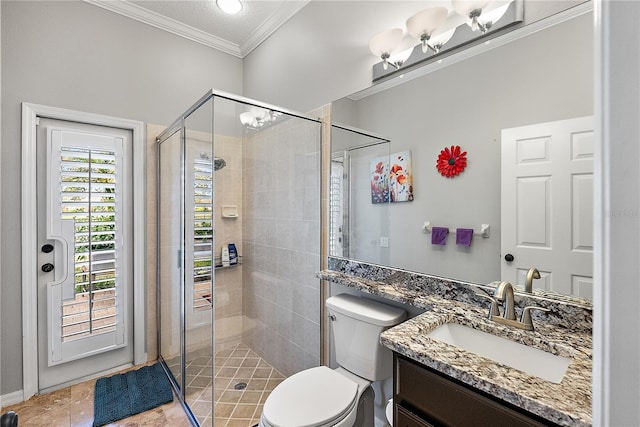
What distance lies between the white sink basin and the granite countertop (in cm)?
2

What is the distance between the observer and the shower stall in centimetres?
171

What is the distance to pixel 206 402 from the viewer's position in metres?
1.72

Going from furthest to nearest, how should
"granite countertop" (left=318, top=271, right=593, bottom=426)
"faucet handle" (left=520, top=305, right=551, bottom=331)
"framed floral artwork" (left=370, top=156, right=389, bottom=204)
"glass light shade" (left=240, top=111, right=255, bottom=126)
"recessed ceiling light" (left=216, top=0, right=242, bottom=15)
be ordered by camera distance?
"recessed ceiling light" (left=216, top=0, right=242, bottom=15)
"glass light shade" (left=240, top=111, right=255, bottom=126)
"framed floral artwork" (left=370, top=156, right=389, bottom=204)
"faucet handle" (left=520, top=305, right=551, bottom=331)
"granite countertop" (left=318, top=271, right=593, bottom=426)

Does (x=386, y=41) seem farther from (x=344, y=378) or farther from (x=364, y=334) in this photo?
(x=344, y=378)

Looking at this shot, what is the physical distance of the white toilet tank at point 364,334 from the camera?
55.5 inches

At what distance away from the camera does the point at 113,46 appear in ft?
7.58

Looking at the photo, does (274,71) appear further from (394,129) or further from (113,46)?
Answer: (394,129)

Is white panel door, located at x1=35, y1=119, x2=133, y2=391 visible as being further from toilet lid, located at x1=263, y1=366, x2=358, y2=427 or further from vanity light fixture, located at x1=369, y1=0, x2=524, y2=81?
vanity light fixture, located at x1=369, y1=0, x2=524, y2=81

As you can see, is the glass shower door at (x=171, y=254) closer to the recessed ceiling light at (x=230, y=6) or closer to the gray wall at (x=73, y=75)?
the gray wall at (x=73, y=75)

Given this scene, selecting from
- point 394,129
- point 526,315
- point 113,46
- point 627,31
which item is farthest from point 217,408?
point 113,46

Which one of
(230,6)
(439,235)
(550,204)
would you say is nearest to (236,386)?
(439,235)

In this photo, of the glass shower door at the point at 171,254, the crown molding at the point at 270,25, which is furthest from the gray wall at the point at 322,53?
the glass shower door at the point at 171,254

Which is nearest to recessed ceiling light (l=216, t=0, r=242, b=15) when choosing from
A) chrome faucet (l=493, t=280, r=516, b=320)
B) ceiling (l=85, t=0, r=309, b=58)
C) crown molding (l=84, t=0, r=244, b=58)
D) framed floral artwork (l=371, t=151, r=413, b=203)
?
ceiling (l=85, t=0, r=309, b=58)

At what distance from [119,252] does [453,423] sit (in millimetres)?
2476
